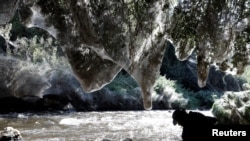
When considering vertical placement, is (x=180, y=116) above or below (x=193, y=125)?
above

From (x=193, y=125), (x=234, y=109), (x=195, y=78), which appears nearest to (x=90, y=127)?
(x=234, y=109)

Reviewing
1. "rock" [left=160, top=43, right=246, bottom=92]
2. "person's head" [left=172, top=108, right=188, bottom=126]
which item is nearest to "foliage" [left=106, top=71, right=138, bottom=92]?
"rock" [left=160, top=43, right=246, bottom=92]

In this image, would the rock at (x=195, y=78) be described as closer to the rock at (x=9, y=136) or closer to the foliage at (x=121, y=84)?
the foliage at (x=121, y=84)

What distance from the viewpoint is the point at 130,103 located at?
92.2 ft

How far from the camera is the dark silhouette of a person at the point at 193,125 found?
8.56 metres

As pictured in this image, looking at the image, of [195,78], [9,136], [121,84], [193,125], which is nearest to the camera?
[193,125]

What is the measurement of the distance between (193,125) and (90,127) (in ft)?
29.8

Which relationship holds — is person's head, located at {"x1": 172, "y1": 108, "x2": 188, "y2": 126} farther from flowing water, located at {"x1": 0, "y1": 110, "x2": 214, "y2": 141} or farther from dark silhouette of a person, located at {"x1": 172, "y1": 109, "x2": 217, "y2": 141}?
flowing water, located at {"x1": 0, "y1": 110, "x2": 214, "y2": 141}

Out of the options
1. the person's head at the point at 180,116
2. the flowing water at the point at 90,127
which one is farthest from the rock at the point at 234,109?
the person's head at the point at 180,116

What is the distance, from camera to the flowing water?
596 inches

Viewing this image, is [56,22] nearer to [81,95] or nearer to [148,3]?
[148,3]

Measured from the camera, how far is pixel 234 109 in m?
14.6

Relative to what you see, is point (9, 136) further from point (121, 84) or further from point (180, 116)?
point (121, 84)

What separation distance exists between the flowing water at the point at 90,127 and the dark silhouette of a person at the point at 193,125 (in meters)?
3.84
